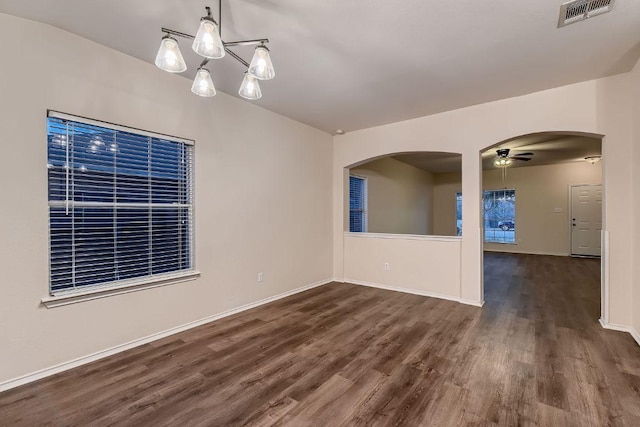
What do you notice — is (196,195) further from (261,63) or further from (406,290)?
(406,290)

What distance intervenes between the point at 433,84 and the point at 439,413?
3.15 m

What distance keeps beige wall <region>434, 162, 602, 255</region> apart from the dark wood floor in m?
5.96

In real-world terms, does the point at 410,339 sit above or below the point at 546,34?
below

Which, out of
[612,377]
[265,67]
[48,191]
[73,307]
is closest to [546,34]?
[265,67]

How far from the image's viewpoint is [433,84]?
3.31 metres

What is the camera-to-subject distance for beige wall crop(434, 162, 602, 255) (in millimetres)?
8266

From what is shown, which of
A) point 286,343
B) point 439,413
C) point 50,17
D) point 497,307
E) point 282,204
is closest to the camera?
point 439,413

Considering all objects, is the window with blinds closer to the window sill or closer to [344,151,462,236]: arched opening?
→ the window sill

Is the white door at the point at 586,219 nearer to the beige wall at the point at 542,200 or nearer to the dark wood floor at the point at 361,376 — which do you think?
the beige wall at the point at 542,200

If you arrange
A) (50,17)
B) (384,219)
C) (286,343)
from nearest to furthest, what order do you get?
(50,17) < (286,343) < (384,219)

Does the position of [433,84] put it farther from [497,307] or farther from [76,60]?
[76,60]

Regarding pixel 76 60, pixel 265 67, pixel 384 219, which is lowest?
pixel 384 219

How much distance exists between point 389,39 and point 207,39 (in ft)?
5.04

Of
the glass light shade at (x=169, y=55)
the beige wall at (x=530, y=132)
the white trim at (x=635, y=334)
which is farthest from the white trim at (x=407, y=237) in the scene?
the glass light shade at (x=169, y=55)
